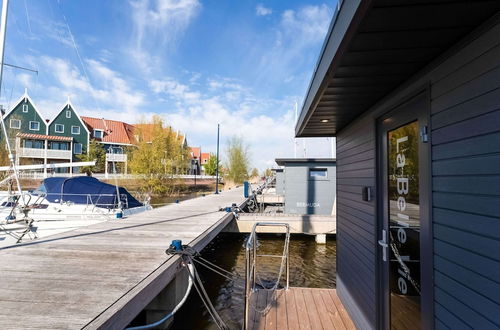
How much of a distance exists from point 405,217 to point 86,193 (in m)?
10.7

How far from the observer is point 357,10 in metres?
1.25

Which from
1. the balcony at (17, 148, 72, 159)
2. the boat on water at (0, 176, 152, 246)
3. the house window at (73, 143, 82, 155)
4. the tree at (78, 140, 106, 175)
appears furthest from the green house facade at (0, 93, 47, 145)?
the boat on water at (0, 176, 152, 246)

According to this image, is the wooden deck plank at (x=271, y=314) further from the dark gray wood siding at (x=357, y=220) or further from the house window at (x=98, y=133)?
the house window at (x=98, y=133)

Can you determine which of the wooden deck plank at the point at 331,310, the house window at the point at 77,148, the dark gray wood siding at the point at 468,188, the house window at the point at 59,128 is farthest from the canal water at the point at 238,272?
the house window at the point at 59,128

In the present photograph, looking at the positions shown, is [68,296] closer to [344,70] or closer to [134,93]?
[344,70]

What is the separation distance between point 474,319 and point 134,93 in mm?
18826

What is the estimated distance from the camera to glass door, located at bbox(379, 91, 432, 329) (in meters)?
1.98

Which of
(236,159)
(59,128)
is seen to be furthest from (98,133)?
(236,159)

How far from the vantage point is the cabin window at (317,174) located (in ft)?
37.6

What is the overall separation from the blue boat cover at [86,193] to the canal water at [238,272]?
12.9 feet

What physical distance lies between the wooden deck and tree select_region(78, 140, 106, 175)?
30557 millimetres

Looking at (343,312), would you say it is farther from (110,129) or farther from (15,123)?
(110,129)

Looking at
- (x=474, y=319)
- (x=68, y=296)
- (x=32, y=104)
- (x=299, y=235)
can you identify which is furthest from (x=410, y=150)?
(x=32, y=104)

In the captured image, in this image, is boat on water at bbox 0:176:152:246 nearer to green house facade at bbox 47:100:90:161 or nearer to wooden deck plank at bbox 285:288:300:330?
wooden deck plank at bbox 285:288:300:330
